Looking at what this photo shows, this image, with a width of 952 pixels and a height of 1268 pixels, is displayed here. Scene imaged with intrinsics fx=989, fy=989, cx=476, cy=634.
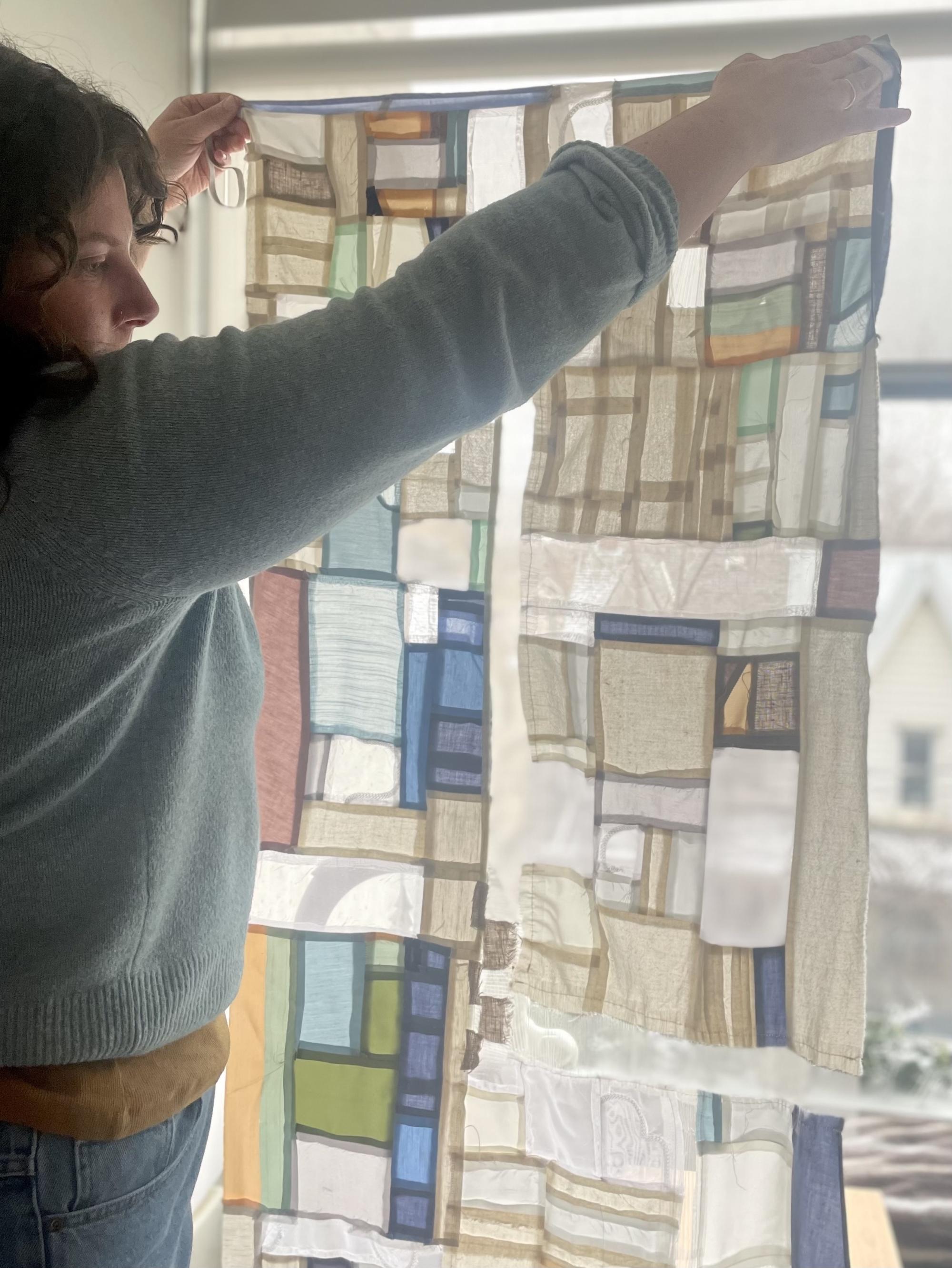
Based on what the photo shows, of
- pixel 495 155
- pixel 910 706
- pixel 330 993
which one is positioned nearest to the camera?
pixel 495 155

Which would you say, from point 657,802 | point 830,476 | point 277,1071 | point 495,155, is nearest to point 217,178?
point 495,155

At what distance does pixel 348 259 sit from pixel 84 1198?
38.2 inches

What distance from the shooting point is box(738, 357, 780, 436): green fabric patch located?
1.04 meters

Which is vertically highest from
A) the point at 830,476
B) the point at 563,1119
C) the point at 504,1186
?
the point at 830,476

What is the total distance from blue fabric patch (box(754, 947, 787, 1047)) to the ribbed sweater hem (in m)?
0.60

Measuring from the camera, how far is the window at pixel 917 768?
5.26ft

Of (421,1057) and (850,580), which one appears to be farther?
(421,1057)

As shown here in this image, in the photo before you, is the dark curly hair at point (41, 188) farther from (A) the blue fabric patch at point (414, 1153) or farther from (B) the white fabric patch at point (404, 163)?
(A) the blue fabric patch at point (414, 1153)

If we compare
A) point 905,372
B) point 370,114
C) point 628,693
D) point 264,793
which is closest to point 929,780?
point 905,372

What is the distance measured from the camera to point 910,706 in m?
1.61

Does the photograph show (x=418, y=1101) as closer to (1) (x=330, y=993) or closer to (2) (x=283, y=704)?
(1) (x=330, y=993)

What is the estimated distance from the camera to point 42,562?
0.54 metres

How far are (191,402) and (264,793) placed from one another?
763 millimetres

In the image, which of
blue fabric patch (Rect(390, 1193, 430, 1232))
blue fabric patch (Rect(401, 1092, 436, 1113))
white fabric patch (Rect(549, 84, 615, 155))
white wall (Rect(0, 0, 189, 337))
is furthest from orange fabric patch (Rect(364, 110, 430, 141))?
blue fabric patch (Rect(390, 1193, 430, 1232))
